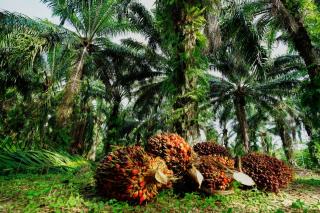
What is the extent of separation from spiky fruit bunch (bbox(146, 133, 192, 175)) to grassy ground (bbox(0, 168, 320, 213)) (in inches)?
17.4

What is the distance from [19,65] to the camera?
467 inches

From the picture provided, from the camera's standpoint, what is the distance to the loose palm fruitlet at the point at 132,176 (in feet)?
14.6

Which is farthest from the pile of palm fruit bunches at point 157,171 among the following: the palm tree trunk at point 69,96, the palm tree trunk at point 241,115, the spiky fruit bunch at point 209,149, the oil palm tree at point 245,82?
the palm tree trunk at point 241,115

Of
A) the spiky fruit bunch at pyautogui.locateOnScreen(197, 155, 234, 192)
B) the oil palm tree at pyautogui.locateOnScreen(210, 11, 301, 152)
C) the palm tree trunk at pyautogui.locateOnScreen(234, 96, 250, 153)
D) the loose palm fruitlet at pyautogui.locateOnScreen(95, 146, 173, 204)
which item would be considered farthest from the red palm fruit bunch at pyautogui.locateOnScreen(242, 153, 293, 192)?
the palm tree trunk at pyautogui.locateOnScreen(234, 96, 250, 153)

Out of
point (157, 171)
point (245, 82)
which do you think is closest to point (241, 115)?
point (245, 82)

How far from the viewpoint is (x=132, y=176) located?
4.45 m

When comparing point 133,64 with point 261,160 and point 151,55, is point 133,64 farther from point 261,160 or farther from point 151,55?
point 261,160

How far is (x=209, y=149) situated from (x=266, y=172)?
1173 mm

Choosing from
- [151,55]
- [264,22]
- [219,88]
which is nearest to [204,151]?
[264,22]

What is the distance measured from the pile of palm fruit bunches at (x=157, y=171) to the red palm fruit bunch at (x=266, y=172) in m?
0.34

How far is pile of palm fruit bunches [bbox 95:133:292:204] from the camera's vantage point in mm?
4477

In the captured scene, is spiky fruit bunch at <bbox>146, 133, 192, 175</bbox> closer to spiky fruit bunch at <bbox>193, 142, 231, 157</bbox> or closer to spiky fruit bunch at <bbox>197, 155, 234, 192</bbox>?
spiky fruit bunch at <bbox>197, 155, 234, 192</bbox>

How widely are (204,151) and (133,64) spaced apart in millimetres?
11073

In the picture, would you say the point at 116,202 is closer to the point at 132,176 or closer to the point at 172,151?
the point at 132,176
